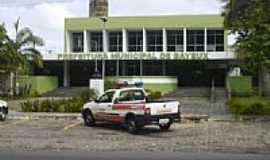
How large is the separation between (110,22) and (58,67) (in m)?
9.09

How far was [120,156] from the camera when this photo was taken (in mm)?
15344

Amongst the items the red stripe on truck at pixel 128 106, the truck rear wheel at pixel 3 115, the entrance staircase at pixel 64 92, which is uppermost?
the red stripe on truck at pixel 128 106

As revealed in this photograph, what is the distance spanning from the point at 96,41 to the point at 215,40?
603 inches

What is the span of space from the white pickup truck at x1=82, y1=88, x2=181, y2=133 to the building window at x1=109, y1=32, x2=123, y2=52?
49.0 m

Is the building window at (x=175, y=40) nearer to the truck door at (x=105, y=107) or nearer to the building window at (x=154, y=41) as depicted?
the building window at (x=154, y=41)

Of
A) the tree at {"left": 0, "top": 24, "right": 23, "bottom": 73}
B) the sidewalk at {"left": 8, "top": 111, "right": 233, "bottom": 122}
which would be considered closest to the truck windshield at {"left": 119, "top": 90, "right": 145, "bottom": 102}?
the sidewalk at {"left": 8, "top": 111, "right": 233, "bottom": 122}

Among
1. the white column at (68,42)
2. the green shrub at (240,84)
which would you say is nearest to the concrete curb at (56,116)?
the green shrub at (240,84)

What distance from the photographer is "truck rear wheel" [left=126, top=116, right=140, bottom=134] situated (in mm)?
22828

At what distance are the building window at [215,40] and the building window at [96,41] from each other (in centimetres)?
1384

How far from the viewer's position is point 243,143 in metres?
Result: 19.0

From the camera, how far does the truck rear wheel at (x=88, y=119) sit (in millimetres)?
26431

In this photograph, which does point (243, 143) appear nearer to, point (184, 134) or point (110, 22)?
point (184, 134)

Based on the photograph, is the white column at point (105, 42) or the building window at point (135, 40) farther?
the building window at point (135, 40)

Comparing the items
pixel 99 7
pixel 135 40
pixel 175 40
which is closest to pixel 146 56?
pixel 175 40
